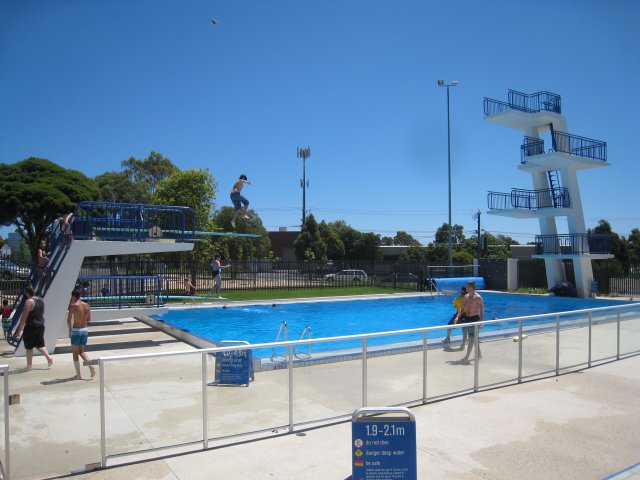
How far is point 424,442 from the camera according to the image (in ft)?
21.1

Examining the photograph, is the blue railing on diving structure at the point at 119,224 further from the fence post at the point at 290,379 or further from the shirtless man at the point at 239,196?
the fence post at the point at 290,379

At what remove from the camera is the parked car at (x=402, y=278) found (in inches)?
1447

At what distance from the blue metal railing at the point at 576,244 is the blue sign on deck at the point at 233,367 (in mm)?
28137

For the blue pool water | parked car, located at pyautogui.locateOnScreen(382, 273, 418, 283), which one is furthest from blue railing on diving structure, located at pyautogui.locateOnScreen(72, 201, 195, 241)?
parked car, located at pyautogui.locateOnScreen(382, 273, 418, 283)

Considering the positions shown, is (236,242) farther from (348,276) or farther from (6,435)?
(6,435)

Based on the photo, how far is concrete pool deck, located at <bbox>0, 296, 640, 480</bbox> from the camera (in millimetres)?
5414

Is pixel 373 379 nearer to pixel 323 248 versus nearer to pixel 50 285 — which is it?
pixel 50 285

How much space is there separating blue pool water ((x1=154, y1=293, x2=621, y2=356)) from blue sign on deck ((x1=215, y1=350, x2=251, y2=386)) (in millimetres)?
9545

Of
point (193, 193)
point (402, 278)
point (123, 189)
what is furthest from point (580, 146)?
point (123, 189)

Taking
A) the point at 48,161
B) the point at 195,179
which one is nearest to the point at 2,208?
the point at 48,161

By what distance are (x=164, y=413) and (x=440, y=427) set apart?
3656 millimetres

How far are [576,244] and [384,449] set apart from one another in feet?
100

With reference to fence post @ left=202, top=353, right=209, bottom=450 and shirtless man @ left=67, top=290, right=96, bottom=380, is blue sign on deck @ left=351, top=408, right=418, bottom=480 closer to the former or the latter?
fence post @ left=202, top=353, right=209, bottom=450

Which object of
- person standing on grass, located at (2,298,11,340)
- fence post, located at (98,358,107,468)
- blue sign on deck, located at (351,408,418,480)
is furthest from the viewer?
person standing on grass, located at (2,298,11,340)
